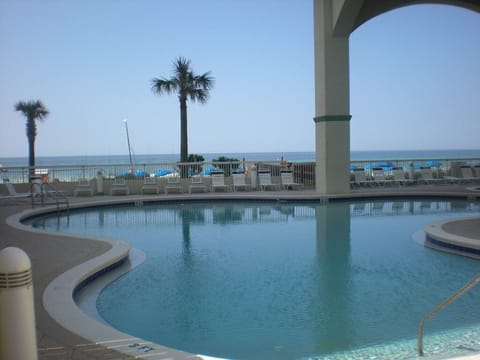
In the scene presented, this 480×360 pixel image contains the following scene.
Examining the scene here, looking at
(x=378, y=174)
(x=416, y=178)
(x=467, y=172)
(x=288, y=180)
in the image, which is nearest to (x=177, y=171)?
(x=288, y=180)

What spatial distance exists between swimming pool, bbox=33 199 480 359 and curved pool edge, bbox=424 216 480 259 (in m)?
0.20

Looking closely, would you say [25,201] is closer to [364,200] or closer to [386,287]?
[364,200]

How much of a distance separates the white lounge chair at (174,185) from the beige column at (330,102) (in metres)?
4.39

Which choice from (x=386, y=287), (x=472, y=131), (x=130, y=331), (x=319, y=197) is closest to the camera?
(x=130, y=331)

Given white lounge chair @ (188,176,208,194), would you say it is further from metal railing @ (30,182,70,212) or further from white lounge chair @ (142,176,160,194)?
metal railing @ (30,182,70,212)

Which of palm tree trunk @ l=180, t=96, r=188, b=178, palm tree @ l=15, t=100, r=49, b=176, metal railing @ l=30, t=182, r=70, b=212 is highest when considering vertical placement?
palm tree @ l=15, t=100, r=49, b=176

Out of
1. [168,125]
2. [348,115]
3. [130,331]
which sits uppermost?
[168,125]

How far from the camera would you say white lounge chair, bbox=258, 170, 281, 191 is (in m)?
15.1

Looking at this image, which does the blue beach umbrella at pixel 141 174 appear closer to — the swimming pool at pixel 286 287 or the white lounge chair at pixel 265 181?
the white lounge chair at pixel 265 181

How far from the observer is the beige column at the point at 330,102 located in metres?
12.7

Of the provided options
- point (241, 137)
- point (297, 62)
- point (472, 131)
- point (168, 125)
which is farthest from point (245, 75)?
point (168, 125)

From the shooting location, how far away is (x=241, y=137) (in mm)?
53000

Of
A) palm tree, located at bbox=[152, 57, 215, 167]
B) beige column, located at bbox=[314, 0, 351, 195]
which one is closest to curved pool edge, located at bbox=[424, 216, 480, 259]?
beige column, located at bbox=[314, 0, 351, 195]

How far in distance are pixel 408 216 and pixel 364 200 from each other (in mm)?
2728
